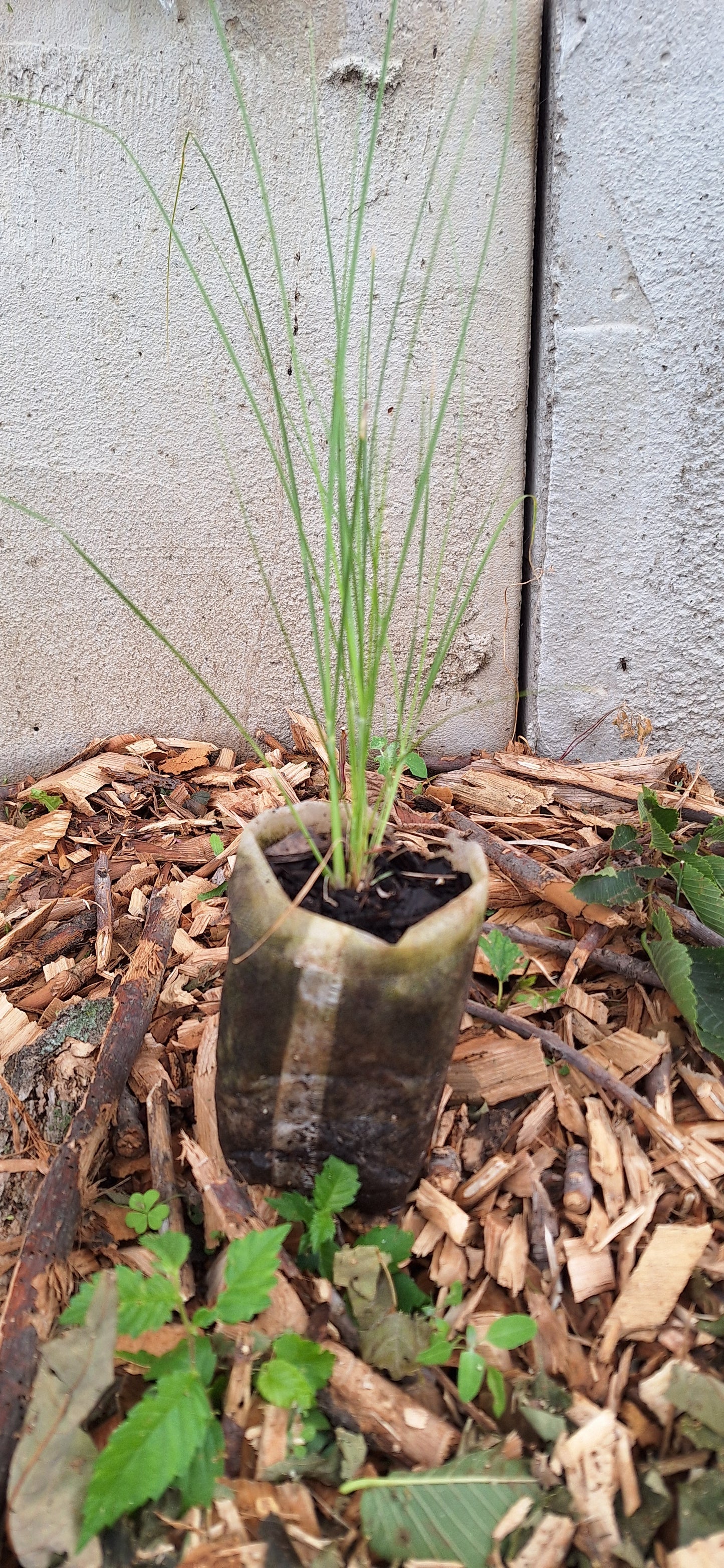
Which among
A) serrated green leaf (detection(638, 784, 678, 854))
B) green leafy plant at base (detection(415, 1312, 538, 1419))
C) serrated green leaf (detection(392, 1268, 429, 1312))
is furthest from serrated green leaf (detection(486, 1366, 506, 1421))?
serrated green leaf (detection(638, 784, 678, 854))

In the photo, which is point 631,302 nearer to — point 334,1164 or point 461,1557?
point 334,1164

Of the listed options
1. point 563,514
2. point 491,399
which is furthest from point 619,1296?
point 491,399

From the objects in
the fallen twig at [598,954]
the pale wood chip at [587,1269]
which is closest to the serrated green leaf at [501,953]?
the fallen twig at [598,954]

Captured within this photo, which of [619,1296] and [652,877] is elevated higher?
[652,877]

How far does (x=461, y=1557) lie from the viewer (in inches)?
30.0

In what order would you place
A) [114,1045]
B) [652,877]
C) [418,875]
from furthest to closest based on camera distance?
[652,877] → [114,1045] → [418,875]

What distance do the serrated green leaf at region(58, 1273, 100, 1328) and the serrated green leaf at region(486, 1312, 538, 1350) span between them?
1.26 feet

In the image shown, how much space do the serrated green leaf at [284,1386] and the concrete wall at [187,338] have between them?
141cm

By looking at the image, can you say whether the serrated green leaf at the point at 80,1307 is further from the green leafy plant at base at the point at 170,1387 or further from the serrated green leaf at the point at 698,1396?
the serrated green leaf at the point at 698,1396

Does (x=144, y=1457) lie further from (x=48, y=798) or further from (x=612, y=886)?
(x=48, y=798)

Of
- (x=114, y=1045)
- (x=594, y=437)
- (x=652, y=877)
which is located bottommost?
(x=114, y=1045)

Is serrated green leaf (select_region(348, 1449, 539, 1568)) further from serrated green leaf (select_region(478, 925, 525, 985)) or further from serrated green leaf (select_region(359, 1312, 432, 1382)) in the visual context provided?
serrated green leaf (select_region(478, 925, 525, 985))

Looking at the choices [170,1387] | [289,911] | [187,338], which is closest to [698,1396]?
[170,1387]

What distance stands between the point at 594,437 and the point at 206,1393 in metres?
1.65
